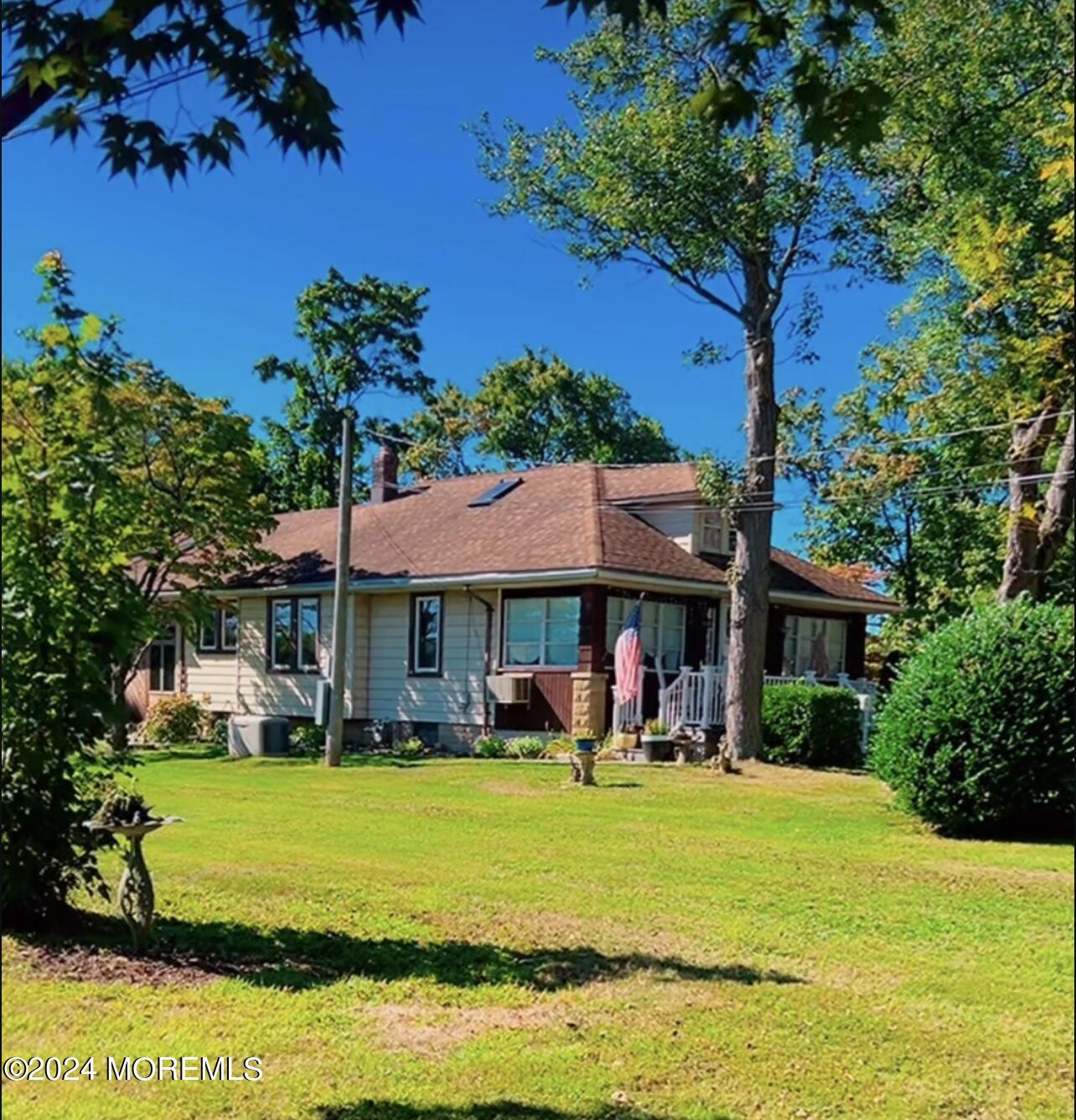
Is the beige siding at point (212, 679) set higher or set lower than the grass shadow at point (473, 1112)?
higher

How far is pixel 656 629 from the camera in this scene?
58.8ft

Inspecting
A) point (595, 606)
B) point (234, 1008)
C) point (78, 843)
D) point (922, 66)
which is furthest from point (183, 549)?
point (595, 606)

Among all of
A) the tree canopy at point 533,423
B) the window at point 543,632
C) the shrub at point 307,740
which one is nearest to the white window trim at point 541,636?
the window at point 543,632

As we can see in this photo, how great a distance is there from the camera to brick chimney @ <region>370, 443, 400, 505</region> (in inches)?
487

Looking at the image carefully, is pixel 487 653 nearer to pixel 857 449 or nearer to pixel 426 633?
pixel 426 633

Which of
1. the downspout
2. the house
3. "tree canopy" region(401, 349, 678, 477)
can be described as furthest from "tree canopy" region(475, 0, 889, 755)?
the downspout

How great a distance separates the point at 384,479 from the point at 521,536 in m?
2.88

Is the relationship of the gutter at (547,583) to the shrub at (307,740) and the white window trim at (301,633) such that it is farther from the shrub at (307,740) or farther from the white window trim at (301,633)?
the shrub at (307,740)

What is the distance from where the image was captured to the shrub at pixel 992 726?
7.40 meters

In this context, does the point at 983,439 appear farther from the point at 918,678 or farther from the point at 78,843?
the point at 78,843

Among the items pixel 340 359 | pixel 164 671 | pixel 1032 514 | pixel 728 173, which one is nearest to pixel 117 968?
pixel 340 359

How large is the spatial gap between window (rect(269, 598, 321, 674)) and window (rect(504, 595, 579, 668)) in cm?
409

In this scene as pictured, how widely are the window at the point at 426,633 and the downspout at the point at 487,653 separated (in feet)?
2.99

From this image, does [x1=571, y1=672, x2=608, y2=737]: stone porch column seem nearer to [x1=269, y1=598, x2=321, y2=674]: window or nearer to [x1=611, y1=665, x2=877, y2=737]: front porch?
[x1=611, y1=665, x2=877, y2=737]: front porch
